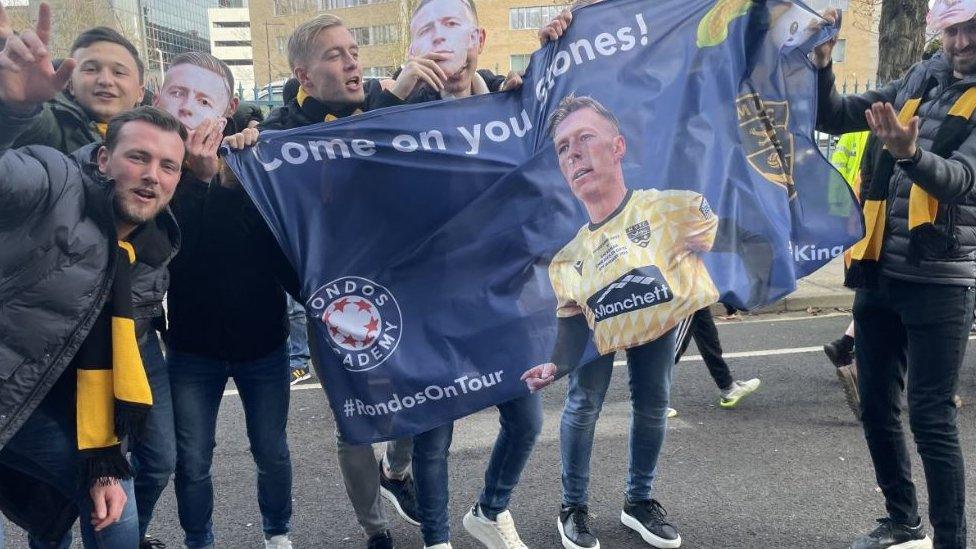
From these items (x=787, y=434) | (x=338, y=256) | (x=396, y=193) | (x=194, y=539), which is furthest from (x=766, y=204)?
(x=194, y=539)

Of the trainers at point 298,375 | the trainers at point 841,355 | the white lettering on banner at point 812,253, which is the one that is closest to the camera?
the white lettering on banner at point 812,253

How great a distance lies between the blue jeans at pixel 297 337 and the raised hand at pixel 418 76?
10.0ft

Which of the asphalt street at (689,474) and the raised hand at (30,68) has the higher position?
the raised hand at (30,68)

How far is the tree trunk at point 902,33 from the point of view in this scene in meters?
8.59

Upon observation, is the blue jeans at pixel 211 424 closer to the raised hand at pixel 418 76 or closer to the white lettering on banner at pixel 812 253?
the raised hand at pixel 418 76

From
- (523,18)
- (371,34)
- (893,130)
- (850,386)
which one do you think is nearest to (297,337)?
(850,386)

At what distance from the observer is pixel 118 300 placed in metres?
2.40

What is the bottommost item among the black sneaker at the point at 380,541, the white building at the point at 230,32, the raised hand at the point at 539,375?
the black sneaker at the point at 380,541

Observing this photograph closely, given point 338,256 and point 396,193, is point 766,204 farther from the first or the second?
point 338,256

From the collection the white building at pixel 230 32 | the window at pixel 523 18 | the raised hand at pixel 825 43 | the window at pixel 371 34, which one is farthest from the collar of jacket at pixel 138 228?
Result: the white building at pixel 230 32

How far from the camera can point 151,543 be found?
136 inches

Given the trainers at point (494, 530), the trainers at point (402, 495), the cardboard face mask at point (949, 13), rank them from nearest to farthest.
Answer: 1. the cardboard face mask at point (949, 13)
2. the trainers at point (494, 530)
3. the trainers at point (402, 495)

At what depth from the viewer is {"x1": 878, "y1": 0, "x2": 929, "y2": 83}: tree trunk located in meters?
8.59

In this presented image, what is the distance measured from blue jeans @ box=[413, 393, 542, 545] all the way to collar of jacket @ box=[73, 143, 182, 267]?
1124 millimetres
